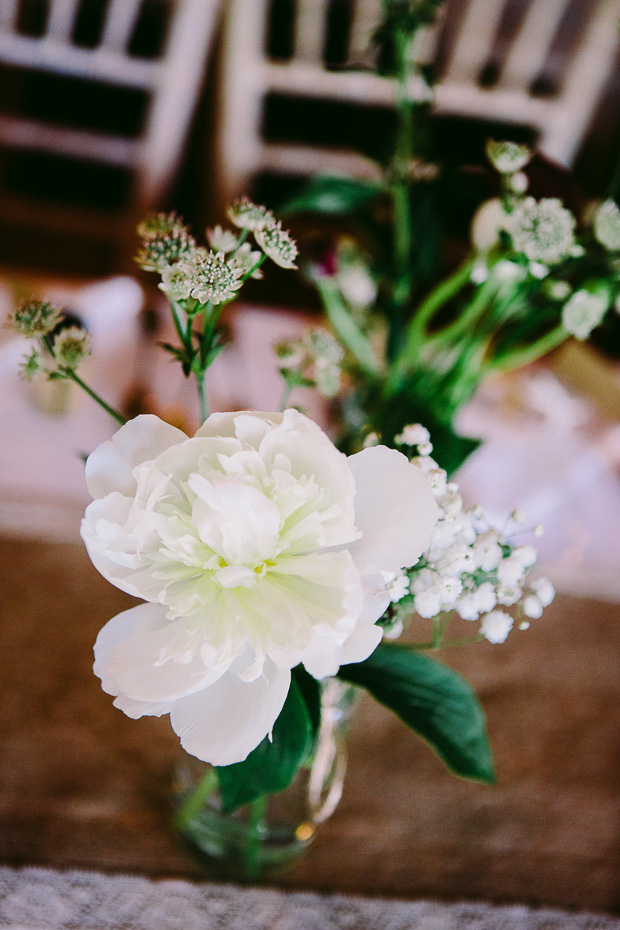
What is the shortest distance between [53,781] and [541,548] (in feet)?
1.74

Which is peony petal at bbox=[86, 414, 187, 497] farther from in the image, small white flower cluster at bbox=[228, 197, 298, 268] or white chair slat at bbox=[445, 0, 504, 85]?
white chair slat at bbox=[445, 0, 504, 85]

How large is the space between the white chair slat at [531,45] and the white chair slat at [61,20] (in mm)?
731

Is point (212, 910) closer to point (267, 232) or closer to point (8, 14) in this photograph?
point (267, 232)

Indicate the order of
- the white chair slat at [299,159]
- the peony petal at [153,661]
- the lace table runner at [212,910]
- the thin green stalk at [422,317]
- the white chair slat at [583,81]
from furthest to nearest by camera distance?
the white chair slat at [299,159] → the white chair slat at [583,81] → the thin green stalk at [422,317] → the lace table runner at [212,910] → the peony petal at [153,661]

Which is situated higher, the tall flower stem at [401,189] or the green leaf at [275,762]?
the tall flower stem at [401,189]

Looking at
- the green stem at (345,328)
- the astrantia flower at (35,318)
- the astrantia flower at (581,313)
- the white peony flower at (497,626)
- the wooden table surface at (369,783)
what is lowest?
the wooden table surface at (369,783)

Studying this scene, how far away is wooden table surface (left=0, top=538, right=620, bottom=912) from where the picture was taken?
48cm

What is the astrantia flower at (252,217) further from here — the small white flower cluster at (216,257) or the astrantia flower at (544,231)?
the astrantia flower at (544,231)

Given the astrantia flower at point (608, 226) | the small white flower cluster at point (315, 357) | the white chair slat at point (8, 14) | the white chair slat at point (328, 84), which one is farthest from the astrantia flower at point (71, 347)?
the white chair slat at point (8, 14)

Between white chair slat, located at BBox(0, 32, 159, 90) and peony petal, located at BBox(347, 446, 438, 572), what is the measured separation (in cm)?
117

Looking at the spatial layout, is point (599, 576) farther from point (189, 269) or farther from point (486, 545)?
point (189, 269)

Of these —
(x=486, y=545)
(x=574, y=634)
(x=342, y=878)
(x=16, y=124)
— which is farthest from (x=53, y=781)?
(x=16, y=124)

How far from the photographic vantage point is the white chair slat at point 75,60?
119 cm

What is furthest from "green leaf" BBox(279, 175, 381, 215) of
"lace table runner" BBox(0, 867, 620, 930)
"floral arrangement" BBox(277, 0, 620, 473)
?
"lace table runner" BBox(0, 867, 620, 930)
